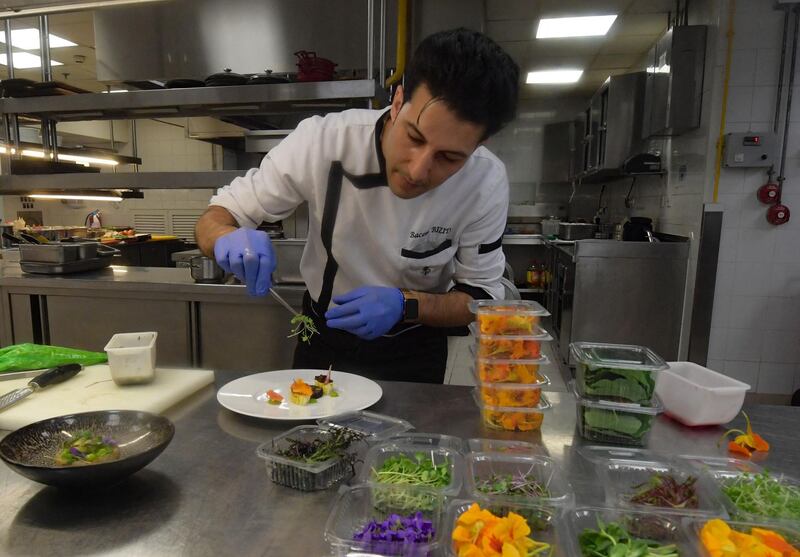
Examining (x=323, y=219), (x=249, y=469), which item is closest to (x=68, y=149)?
(x=323, y=219)

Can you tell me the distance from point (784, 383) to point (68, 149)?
551cm

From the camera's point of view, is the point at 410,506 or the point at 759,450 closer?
the point at 410,506

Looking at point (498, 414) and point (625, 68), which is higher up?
point (625, 68)

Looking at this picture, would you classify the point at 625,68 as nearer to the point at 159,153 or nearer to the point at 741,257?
the point at 741,257

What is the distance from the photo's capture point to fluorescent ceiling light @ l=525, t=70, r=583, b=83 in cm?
706

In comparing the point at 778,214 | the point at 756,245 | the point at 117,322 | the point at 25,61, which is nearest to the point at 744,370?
the point at 756,245

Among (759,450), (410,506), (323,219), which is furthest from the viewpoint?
(323,219)

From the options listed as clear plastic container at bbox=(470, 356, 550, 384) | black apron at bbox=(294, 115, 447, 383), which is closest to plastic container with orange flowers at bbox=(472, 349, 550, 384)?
clear plastic container at bbox=(470, 356, 550, 384)

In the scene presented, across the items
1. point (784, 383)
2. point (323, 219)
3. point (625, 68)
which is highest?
point (625, 68)

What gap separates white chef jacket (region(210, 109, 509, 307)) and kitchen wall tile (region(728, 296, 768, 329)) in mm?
2805

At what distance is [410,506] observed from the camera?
82 cm

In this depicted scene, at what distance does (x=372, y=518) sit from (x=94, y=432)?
0.63 metres

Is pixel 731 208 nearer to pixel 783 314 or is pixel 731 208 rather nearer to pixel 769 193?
pixel 769 193

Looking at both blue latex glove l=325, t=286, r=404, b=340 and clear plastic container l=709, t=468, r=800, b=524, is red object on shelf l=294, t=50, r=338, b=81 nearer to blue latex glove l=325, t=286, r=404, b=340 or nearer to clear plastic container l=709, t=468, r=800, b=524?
blue latex glove l=325, t=286, r=404, b=340
